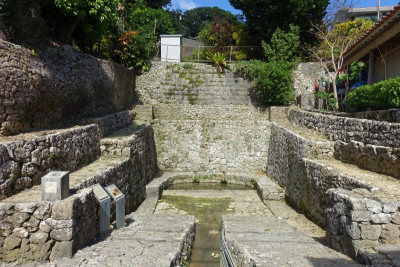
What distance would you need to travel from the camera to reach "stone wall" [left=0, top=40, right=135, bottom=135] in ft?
21.4

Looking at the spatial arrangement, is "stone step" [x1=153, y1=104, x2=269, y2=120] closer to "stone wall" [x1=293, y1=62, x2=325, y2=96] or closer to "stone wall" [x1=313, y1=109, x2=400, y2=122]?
"stone wall" [x1=293, y1=62, x2=325, y2=96]

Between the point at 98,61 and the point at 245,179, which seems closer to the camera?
the point at 98,61

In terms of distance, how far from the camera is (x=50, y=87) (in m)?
8.09

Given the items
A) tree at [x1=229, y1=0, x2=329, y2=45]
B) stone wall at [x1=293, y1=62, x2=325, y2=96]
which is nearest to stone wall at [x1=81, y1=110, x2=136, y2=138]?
stone wall at [x1=293, y1=62, x2=325, y2=96]

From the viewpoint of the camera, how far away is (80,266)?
14.1ft

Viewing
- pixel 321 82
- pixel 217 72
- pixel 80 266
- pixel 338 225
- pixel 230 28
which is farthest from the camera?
pixel 230 28

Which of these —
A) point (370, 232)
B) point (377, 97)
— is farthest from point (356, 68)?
point (370, 232)

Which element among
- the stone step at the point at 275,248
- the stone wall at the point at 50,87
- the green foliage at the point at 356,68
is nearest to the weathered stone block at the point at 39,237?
the stone wall at the point at 50,87

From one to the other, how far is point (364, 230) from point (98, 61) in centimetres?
1028

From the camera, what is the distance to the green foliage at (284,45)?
17.6 metres

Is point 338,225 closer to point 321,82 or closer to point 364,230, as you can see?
point 364,230

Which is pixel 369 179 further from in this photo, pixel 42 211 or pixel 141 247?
pixel 42 211

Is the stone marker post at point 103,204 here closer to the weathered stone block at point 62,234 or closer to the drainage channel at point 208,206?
the weathered stone block at point 62,234

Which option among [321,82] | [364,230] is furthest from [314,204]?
[321,82]
